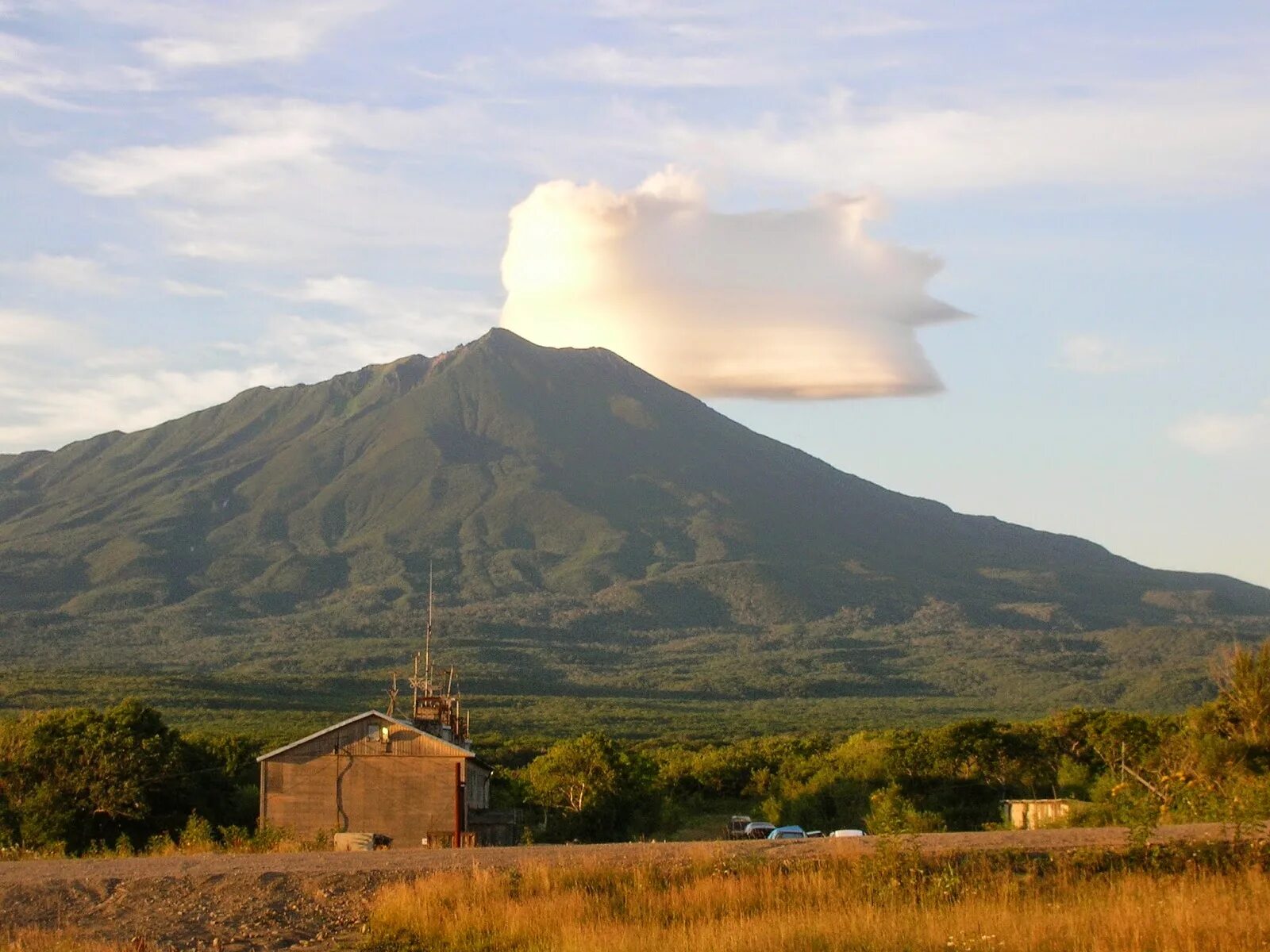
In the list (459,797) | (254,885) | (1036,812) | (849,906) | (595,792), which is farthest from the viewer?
(595,792)

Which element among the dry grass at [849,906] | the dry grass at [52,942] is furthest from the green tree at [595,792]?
the dry grass at [52,942]

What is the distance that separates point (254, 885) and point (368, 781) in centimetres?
1959

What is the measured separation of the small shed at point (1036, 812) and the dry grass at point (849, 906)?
32.2 ft

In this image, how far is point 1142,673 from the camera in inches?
5787

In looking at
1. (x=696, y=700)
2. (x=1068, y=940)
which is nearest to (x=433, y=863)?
(x=1068, y=940)

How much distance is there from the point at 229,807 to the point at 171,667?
107983 millimetres

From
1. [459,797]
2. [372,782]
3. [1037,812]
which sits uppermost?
[372,782]

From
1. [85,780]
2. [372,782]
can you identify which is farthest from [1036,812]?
[85,780]

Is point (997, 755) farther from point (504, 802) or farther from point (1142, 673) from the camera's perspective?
point (1142, 673)

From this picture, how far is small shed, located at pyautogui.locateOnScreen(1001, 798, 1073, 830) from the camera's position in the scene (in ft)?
77.1

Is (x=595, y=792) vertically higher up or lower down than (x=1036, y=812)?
higher up

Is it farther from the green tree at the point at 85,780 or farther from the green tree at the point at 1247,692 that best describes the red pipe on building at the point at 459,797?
the green tree at the point at 1247,692

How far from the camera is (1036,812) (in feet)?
88.5

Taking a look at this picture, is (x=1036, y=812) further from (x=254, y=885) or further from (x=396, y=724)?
(x=254, y=885)
